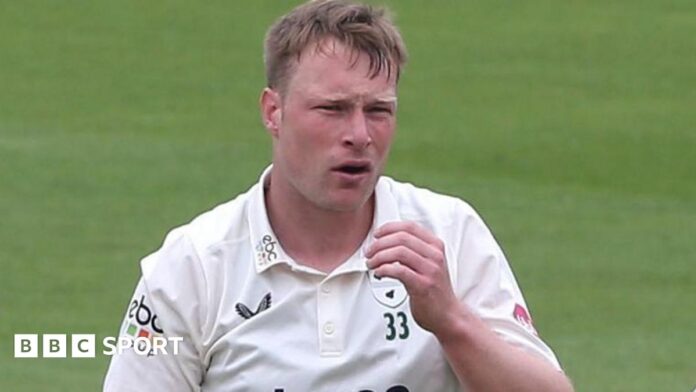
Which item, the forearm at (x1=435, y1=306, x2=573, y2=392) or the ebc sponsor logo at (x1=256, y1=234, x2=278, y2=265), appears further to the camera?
the ebc sponsor logo at (x1=256, y1=234, x2=278, y2=265)

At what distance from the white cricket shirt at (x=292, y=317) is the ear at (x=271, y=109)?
240mm

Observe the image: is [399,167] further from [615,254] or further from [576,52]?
[576,52]

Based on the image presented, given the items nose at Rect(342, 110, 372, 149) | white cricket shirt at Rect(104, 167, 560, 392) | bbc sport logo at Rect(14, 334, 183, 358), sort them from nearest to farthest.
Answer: nose at Rect(342, 110, 372, 149) → white cricket shirt at Rect(104, 167, 560, 392) → bbc sport logo at Rect(14, 334, 183, 358)

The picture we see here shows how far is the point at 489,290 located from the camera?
15.6 feet

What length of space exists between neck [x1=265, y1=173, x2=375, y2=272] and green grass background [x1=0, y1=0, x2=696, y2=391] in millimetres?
5014

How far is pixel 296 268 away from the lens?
4762 mm

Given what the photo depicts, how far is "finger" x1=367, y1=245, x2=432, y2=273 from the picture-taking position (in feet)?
14.4

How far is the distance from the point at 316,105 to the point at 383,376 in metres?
0.62

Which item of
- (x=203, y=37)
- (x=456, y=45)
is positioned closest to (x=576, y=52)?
(x=456, y=45)

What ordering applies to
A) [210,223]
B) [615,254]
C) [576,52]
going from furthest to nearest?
[576,52] → [615,254] → [210,223]

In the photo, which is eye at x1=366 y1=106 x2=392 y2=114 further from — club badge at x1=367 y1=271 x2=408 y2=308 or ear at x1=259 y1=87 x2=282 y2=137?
club badge at x1=367 y1=271 x2=408 y2=308

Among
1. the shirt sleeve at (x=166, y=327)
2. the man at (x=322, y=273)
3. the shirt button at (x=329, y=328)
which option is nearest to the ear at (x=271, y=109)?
the man at (x=322, y=273)

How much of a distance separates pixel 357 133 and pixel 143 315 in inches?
25.7

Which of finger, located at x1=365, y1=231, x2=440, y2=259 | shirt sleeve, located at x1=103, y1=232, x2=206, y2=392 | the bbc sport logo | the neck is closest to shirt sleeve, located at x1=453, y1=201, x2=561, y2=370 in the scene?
the neck
